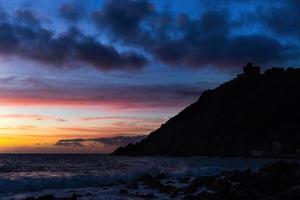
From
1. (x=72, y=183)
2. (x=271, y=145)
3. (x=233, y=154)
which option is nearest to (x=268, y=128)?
(x=271, y=145)

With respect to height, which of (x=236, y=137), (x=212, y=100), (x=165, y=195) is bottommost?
(x=165, y=195)

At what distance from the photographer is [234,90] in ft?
646

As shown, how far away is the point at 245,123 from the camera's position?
579ft

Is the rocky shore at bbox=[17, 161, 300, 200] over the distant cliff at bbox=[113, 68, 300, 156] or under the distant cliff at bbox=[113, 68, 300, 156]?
under

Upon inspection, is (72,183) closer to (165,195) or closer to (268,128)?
(165,195)

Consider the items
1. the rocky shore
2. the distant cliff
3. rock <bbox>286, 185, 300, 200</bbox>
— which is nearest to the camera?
rock <bbox>286, 185, 300, 200</bbox>

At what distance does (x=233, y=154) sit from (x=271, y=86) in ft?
135

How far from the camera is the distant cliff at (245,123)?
16688cm

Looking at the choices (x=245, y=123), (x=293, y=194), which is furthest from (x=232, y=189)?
(x=245, y=123)

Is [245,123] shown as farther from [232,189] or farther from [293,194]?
[293,194]

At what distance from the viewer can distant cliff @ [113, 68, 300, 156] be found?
166875mm

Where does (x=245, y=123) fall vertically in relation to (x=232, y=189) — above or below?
above

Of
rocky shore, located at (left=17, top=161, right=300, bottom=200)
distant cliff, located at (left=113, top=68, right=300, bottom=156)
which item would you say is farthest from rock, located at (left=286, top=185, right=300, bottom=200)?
distant cliff, located at (left=113, top=68, right=300, bottom=156)

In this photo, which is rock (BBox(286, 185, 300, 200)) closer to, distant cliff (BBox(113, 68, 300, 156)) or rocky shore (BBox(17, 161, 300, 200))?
rocky shore (BBox(17, 161, 300, 200))
